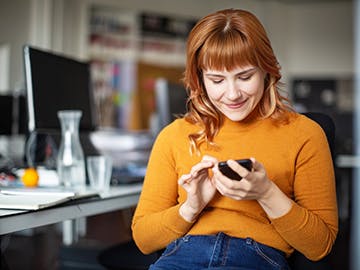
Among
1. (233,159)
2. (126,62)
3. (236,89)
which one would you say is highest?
(126,62)

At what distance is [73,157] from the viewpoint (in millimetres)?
1739

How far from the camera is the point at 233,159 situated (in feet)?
4.10

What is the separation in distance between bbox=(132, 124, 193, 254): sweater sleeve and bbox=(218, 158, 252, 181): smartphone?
0.25 meters

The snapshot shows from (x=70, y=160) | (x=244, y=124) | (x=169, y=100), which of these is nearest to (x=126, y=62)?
(x=169, y=100)

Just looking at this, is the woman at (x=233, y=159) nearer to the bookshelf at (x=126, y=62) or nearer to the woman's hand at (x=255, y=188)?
the woman's hand at (x=255, y=188)

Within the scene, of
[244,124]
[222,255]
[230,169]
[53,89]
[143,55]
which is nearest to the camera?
[230,169]

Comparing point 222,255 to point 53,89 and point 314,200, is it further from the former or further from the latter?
point 53,89

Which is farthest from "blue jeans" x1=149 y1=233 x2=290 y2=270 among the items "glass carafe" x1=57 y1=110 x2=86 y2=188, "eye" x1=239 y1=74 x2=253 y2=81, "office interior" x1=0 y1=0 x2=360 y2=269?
"office interior" x1=0 y1=0 x2=360 y2=269

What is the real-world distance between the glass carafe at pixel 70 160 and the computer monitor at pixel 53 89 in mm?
98

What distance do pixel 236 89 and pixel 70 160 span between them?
0.75m

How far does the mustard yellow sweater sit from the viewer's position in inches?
46.9

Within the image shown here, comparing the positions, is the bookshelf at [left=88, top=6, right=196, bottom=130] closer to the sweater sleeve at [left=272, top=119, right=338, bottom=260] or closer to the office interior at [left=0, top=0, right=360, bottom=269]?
the office interior at [left=0, top=0, right=360, bottom=269]

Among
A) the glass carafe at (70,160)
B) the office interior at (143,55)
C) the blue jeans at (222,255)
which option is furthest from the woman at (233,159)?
the office interior at (143,55)

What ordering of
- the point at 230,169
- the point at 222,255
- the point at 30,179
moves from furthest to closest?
the point at 30,179, the point at 222,255, the point at 230,169
